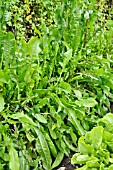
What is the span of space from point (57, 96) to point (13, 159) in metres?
0.71

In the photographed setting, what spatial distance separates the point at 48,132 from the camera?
3.14 metres

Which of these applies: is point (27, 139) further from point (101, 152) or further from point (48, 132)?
point (101, 152)

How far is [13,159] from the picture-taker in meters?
2.76

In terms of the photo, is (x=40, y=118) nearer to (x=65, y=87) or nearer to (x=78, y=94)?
(x=65, y=87)

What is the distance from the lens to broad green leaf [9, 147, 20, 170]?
8.96 ft

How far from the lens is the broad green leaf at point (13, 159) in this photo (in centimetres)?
273

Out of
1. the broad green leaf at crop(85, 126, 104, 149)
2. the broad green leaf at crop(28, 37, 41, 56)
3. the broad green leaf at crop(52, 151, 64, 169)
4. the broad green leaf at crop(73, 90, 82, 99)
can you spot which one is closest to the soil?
the broad green leaf at crop(52, 151, 64, 169)

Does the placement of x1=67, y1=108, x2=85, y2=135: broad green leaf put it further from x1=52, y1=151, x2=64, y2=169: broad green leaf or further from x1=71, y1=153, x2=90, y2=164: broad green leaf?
x1=71, y1=153, x2=90, y2=164: broad green leaf

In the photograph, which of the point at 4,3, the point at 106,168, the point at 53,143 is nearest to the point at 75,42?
the point at 4,3

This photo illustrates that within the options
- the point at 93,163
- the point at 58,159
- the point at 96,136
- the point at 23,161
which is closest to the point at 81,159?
the point at 93,163

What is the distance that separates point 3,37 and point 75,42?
84cm

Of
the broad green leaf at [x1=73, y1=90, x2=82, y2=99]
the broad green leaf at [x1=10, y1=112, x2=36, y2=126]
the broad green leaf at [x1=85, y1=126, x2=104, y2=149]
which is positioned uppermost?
the broad green leaf at [x1=10, y1=112, x2=36, y2=126]

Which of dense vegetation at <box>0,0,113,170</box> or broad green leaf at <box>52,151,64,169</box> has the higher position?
dense vegetation at <box>0,0,113,170</box>

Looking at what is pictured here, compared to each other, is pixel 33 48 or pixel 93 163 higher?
pixel 33 48
